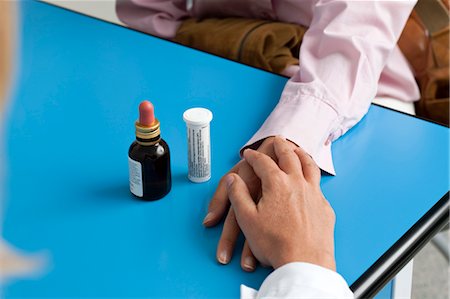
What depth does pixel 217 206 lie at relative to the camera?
3.02ft

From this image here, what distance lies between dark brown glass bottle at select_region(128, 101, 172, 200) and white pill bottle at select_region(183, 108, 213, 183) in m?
0.05

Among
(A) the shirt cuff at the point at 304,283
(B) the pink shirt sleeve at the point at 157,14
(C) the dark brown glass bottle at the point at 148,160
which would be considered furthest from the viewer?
(B) the pink shirt sleeve at the point at 157,14

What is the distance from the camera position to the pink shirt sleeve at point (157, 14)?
1.67 metres

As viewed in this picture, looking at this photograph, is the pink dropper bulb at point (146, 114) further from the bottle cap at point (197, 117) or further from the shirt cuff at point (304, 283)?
the shirt cuff at point (304, 283)

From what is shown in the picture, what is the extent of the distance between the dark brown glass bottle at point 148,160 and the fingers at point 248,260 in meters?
0.18

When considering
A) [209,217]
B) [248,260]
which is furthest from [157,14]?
[248,260]

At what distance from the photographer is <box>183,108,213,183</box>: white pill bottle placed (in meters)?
0.94

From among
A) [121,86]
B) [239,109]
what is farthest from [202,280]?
[121,86]

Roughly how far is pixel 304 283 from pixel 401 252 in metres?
0.19

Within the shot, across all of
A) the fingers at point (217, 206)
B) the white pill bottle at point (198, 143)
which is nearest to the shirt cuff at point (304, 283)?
the fingers at point (217, 206)

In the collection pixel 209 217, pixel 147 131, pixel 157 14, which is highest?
pixel 147 131

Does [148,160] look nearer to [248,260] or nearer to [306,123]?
[248,260]

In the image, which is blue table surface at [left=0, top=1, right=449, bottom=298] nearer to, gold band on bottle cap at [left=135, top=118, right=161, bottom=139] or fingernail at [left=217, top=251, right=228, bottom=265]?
fingernail at [left=217, top=251, right=228, bottom=265]

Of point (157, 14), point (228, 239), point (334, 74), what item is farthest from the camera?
point (157, 14)
